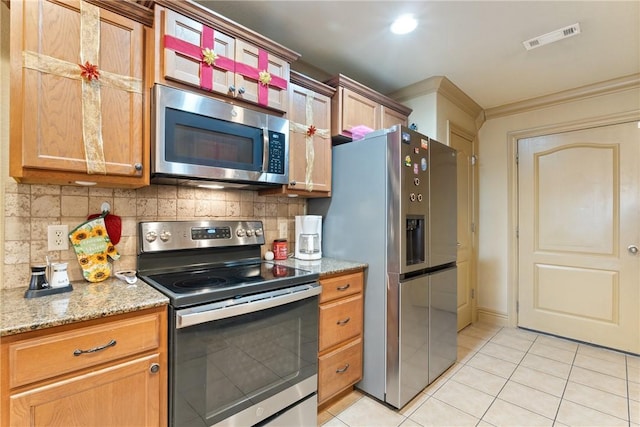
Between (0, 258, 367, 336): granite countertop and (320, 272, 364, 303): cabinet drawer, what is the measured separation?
0.90m

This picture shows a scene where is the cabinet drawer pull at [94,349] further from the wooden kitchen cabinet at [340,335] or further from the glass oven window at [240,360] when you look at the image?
the wooden kitchen cabinet at [340,335]

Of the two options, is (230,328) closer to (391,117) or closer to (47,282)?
(47,282)

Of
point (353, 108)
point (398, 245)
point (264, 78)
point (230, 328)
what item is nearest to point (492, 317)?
point (398, 245)

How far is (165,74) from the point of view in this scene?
4.76ft

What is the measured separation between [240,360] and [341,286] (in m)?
0.75

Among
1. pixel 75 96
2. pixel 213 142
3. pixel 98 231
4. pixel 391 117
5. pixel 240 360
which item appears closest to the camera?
pixel 75 96

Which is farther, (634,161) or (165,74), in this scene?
(634,161)

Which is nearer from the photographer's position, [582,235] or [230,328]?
[230,328]

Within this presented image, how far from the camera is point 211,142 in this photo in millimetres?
1621

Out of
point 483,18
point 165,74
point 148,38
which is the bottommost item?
point 165,74

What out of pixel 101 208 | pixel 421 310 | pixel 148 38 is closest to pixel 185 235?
pixel 101 208

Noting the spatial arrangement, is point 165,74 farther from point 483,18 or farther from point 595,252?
point 595,252

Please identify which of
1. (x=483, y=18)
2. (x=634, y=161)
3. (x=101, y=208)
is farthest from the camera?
(x=634, y=161)

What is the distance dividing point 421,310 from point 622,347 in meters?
2.27
